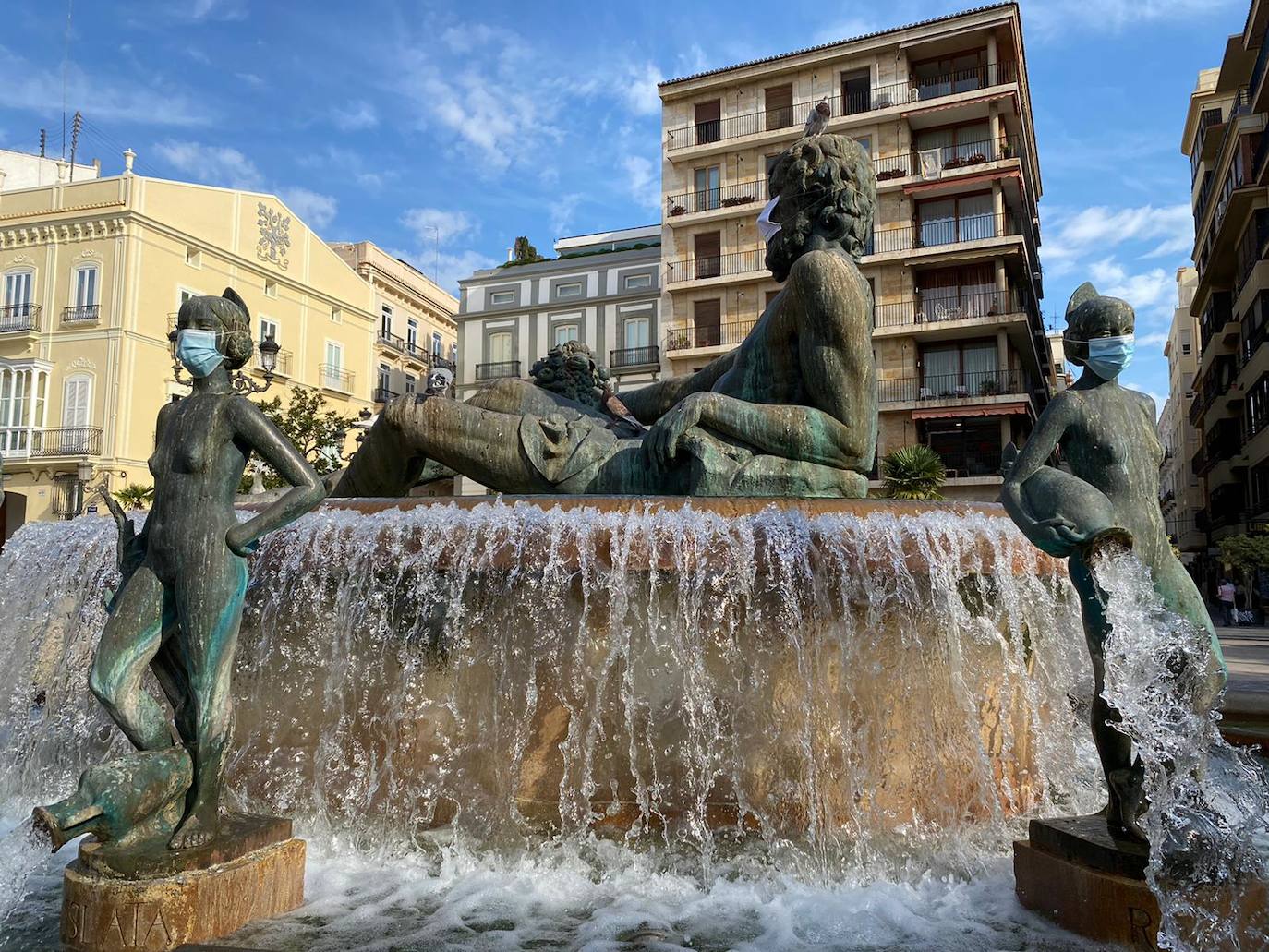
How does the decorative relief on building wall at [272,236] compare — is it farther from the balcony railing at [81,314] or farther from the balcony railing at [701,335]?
the balcony railing at [701,335]

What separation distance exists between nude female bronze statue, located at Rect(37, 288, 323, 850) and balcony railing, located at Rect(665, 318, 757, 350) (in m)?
34.2

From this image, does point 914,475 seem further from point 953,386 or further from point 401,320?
point 401,320

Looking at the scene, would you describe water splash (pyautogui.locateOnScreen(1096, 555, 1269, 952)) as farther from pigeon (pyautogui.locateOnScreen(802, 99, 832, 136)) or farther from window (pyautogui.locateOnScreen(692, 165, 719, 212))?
window (pyautogui.locateOnScreen(692, 165, 719, 212))

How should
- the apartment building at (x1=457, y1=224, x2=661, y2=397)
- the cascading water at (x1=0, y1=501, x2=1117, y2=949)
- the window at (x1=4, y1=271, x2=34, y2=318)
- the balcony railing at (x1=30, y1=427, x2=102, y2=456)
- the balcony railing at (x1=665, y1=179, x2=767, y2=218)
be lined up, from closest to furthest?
the cascading water at (x1=0, y1=501, x2=1117, y2=949) → the balcony railing at (x1=30, y1=427, x2=102, y2=456) → the window at (x1=4, y1=271, x2=34, y2=318) → the balcony railing at (x1=665, y1=179, x2=767, y2=218) → the apartment building at (x1=457, y1=224, x2=661, y2=397)

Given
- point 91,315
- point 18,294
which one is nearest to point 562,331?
point 91,315

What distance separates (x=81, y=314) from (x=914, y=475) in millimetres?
28379

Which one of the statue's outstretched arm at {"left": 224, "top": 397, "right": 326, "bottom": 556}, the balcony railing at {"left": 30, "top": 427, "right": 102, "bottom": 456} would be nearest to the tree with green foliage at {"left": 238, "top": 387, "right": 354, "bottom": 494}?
the balcony railing at {"left": 30, "top": 427, "right": 102, "bottom": 456}

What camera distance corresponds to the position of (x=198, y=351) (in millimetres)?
3172

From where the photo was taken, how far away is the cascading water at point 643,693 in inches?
151

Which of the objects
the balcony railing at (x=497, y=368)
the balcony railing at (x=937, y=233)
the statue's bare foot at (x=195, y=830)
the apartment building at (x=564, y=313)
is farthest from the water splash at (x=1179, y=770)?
the balcony railing at (x=497, y=368)

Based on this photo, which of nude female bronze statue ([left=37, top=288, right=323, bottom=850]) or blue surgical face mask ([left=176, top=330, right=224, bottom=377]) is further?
blue surgical face mask ([left=176, top=330, right=224, bottom=377])

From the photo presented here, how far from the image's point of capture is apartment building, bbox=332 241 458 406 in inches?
1821

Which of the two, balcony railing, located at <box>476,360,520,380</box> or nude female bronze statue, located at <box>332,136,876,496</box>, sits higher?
balcony railing, located at <box>476,360,520,380</box>

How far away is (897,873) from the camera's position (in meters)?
3.65
